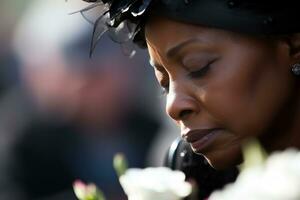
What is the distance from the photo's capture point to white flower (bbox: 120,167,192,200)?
1.65m

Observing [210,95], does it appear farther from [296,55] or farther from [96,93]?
[96,93]

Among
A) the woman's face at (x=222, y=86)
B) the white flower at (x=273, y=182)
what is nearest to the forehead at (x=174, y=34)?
the woman's face at (x=222, y=86)

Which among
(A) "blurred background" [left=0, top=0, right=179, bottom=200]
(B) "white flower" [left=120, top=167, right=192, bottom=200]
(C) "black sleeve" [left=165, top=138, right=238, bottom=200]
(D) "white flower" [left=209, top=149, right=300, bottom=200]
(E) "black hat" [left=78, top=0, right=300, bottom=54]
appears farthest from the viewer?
(A) "blurred background" [left=0, top=0, right=179, bottom=200]

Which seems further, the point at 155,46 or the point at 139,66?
the point at 139,66

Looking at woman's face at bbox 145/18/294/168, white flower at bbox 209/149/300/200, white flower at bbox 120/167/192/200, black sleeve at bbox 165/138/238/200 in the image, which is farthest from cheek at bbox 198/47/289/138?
white flower at bbox 209/149/300/200

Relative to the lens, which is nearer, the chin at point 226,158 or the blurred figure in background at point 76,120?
the chin at point 226,158

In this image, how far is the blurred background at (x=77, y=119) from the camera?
3.82 metres

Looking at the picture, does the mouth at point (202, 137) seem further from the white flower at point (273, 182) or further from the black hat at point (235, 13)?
the white flower at point (273, 182)

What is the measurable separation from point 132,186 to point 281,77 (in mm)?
518

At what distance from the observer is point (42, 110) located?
13.1 feet

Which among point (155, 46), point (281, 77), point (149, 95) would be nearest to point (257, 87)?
point (281, 77)

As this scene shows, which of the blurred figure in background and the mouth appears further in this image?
the blurred figure in background

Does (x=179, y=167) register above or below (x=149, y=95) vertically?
above

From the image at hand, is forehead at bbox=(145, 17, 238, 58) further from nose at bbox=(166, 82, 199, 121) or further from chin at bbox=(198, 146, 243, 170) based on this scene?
chin at bbox=(198, 146, 243, 170)
